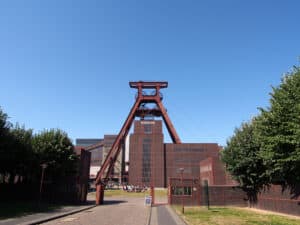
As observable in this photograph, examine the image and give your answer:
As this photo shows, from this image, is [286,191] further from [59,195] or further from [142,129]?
[142,129]

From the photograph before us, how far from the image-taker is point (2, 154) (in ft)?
85.3

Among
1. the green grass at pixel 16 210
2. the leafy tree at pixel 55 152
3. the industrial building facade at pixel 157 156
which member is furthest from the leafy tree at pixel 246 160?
the industrial building facade at pixel 157 156

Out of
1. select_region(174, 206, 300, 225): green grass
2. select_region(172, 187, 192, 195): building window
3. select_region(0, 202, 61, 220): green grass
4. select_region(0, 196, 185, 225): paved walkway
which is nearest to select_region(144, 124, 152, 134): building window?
select_region(172, 187, 192, 195): building window

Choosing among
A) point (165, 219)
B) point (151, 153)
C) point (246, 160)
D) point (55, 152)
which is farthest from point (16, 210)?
point (151, 153)

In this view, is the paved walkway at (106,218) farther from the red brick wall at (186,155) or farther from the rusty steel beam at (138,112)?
the red brick wall at (186,155)

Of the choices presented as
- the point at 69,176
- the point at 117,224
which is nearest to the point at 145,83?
the point at 69,176

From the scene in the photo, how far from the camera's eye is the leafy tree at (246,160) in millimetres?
30652

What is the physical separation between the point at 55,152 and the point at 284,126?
25928mm

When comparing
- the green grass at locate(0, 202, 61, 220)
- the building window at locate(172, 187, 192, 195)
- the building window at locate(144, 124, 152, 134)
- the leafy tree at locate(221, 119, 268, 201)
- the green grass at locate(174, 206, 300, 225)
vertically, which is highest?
the building window at locate(144, 124, 152, 134)

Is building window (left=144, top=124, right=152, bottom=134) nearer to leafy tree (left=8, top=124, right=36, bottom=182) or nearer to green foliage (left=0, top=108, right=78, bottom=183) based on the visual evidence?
green foliage (left=0, top=108, right=78, bottom=183)

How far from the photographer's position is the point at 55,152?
34.2 metres

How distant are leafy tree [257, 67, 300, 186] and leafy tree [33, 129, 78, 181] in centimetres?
2355

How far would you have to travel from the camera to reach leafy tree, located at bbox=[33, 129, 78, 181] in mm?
33469

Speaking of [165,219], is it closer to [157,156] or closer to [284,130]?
[284,130]
